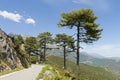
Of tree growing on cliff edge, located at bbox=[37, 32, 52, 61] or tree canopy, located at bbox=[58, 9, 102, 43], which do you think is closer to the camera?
tree canopy, located at bbox=[58, 9, 102, 43]

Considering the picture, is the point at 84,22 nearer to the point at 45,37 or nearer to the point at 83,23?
the point at 83,23

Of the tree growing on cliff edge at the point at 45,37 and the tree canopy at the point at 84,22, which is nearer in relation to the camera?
the tree canopy at the point at 84,22

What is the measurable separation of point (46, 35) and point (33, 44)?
342 inches

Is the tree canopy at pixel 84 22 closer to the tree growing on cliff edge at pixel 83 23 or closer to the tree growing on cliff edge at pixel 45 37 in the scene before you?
the tree growing on cliff edge at pixel 83 23

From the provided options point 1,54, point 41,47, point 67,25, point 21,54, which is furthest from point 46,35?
point 1,54

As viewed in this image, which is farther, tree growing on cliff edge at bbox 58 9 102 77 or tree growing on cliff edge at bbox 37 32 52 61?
tree growing on cliff edge at bbox 37 32 52 61

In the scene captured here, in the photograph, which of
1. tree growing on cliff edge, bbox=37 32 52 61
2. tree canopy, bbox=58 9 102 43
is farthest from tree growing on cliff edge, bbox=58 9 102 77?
tree growing on cliff edge, bbox=37 32 52 61

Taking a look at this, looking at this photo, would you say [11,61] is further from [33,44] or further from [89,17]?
[33,44]

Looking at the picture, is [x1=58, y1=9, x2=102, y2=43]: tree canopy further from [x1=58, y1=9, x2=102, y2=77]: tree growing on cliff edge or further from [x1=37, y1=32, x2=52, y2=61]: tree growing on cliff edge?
[x1=37, y1=32, x2=52, y2=61]: tree growing on cliff edge

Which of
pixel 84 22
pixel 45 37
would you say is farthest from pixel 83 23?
pixel 45 37

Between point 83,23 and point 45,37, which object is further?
point 45,37

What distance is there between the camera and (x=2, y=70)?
26.2 m

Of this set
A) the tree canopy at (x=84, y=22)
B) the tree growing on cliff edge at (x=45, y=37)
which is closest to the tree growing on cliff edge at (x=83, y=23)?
the tree canopy at (x=84, y=22)

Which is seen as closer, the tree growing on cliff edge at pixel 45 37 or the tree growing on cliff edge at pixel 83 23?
the tree growing on cliff edge at pixel 83 23
